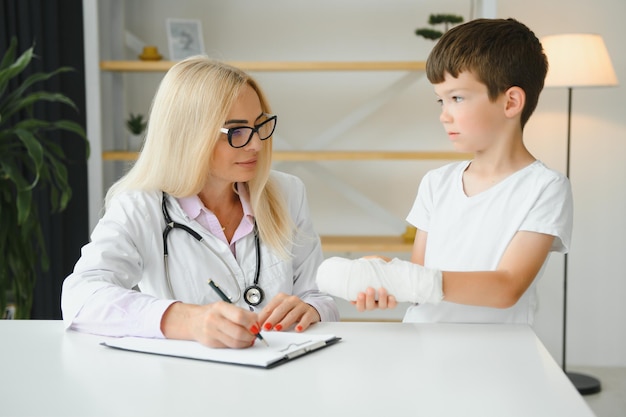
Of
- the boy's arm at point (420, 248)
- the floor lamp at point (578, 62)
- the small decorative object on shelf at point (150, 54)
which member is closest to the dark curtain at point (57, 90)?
the small decorative object on shelf at point (150, 54)

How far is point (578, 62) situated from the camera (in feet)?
11.3

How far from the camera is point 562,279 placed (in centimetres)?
397

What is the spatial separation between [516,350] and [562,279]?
2.75 meters

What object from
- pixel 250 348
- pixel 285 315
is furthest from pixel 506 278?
pixel 250 348

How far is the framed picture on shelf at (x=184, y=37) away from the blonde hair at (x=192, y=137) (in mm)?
1829

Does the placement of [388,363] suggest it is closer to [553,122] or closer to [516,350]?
[516,350]

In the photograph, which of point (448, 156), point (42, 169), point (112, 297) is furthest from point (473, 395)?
point (448, 156)

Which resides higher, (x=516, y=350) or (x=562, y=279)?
(x=516, y=350)

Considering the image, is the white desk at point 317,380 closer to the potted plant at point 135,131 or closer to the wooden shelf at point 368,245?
the wooden shelf at point 368,245

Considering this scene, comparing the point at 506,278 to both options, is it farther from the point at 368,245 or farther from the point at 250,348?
the point at 368,245

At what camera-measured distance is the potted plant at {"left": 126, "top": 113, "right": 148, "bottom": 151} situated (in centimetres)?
364

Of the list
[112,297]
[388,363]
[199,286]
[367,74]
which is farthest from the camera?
[367,74]

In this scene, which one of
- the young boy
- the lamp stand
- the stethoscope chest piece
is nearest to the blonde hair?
the stethoscope chest piece

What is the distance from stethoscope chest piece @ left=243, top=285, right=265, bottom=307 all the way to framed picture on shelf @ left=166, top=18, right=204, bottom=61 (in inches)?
80.4
